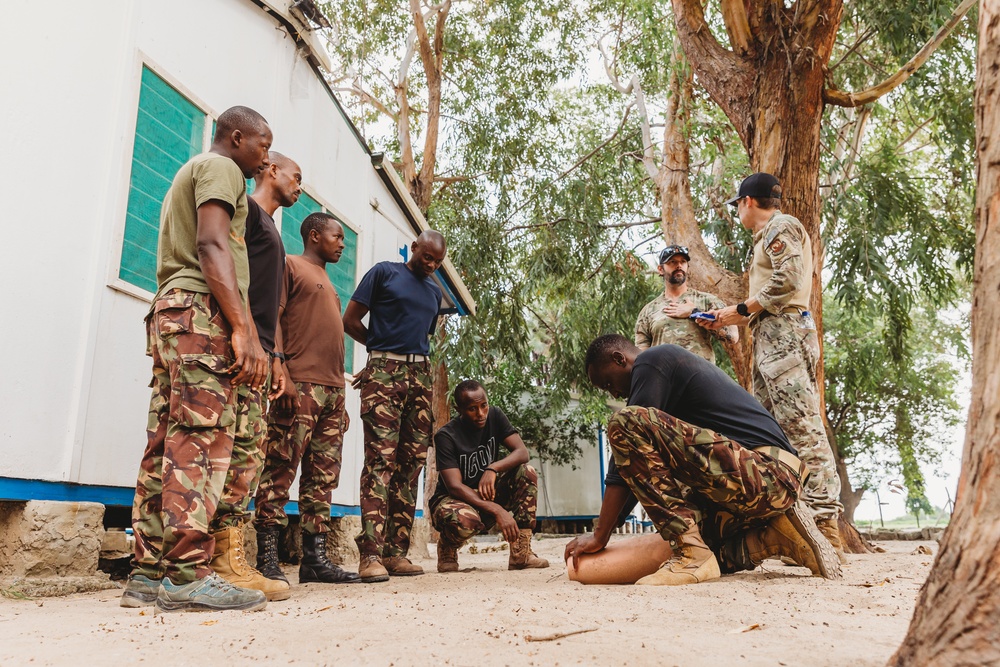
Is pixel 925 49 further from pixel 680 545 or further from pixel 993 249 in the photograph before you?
pixel 993 249

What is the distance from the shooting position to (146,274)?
370 centimetres

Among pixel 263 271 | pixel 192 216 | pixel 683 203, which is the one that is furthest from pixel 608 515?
pixel 683 203

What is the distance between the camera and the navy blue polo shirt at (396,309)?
3.92 meters

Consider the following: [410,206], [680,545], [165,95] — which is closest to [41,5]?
[165,95]

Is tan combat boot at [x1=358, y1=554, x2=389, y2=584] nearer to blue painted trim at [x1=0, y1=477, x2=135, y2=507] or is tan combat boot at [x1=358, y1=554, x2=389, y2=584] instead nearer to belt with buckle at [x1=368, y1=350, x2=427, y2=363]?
belt with buckle at [x1=368, y1=350, x2=427, y2=363]

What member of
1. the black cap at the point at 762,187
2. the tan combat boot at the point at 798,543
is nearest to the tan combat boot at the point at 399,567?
the tan combat boot at the point at 798,543

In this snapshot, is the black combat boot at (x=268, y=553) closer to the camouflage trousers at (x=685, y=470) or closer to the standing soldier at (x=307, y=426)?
the standing soldier at (x=307, y=426)

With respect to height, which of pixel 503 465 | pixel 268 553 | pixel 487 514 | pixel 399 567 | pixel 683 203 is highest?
pixel 683 203

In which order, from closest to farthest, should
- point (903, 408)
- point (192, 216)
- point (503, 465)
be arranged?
point (192, 216), point (503, 465), point (903, 408)

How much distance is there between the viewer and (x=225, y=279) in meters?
2.49

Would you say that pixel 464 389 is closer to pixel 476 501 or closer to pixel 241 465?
pixel 476 501

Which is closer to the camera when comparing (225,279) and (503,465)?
(225,279)

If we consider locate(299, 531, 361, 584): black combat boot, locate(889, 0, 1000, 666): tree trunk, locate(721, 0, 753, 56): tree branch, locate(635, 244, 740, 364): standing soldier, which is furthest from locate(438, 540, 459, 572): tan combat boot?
locate(721, 0, 753, 56): tree branch

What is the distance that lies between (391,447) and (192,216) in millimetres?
1618
